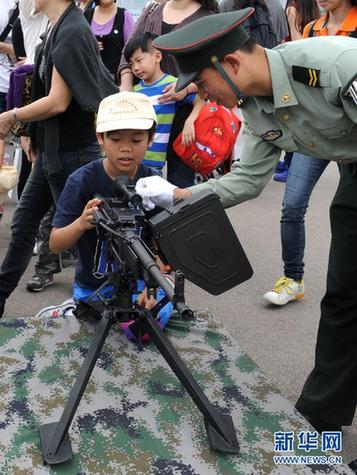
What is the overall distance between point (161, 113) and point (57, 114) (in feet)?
2.53

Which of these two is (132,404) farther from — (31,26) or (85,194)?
(31,26)

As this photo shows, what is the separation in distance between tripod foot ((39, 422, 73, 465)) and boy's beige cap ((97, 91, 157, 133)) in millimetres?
1038

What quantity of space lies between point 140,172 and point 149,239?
0.57 meters

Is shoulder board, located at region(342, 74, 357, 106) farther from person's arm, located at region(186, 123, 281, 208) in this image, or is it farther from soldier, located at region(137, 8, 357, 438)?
person's arm, located at region(186, 123, 281, 208)

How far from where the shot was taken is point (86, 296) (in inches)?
108

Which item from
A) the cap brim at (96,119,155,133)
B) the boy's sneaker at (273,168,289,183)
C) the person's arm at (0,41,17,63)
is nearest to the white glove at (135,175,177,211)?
the cap brim at (96,119,155,133)

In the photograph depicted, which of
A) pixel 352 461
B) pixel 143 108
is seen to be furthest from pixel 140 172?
pixel 352 461

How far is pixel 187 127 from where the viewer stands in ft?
11.5

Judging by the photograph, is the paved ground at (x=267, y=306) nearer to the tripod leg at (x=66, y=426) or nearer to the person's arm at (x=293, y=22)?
the tripod leg at (x=66, y=426)

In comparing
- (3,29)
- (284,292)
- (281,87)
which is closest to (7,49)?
(3,29)

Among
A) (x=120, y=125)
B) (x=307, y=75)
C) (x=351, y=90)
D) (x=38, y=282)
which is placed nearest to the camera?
(x=351, y=90)

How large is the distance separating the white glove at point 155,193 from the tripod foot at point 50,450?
0.78 m

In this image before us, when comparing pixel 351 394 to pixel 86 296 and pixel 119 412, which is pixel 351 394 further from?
pixel 86 296

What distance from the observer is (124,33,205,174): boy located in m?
3.50
